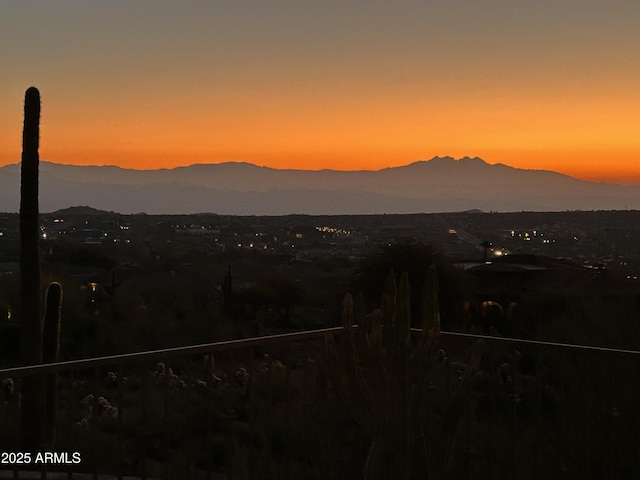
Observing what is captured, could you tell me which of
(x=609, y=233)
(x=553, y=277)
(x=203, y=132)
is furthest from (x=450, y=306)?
(x=609, y=233)

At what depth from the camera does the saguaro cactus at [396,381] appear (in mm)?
3986

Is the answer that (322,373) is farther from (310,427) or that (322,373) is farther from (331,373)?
(310,427)

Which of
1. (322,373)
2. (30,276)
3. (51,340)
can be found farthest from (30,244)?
(322,373)

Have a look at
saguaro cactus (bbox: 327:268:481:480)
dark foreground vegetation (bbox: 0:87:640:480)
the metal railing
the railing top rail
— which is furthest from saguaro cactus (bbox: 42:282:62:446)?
saguaro cactus (bbox: 327:268:481:480)

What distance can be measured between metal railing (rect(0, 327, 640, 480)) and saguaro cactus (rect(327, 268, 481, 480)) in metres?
0.44

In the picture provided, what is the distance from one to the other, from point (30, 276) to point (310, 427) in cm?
254

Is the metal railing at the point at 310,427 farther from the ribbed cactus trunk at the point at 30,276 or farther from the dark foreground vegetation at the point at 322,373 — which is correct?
the ribbed cactus trunk at the point at 30,276

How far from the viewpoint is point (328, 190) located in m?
114

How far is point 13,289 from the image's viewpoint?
1728 cm

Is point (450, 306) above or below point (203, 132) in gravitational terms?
below

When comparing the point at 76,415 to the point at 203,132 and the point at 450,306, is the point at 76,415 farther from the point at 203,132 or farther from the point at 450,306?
the point at 203,132

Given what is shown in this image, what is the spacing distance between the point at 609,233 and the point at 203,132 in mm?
31180

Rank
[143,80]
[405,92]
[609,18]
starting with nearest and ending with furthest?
[609,18] → [143,80] → [405,92]

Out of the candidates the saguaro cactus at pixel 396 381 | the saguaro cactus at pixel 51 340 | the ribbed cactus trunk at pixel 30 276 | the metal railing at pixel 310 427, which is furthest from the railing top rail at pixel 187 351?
the saguaro cactus at pixel 51 340
